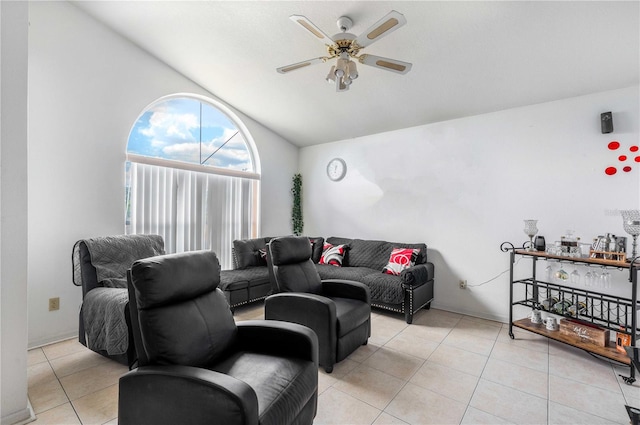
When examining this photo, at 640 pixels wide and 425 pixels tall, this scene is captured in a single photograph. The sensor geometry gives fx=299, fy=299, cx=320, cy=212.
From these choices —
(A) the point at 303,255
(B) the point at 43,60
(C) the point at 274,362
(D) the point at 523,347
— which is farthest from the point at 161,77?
(D) the point at 523,347

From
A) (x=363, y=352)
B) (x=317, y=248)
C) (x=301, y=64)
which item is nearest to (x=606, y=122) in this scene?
(x=301, y=64)

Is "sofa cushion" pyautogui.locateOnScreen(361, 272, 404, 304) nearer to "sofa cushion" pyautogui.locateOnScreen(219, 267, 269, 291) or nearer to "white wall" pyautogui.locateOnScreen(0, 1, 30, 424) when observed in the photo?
"sofa cushion" pyautogui.locateOnScreen(219, 267, 269, 291)

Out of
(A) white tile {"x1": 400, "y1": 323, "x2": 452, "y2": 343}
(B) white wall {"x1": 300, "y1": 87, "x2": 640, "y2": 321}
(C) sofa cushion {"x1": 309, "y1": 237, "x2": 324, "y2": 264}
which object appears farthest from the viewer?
(C) sofa cushion {"x1": 309, "y1": 237, "x2": 324, "y2": 264}

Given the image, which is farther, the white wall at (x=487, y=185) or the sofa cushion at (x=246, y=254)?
the sofa cushion at (x=246, y=254)

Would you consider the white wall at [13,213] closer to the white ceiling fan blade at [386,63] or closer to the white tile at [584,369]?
the white ceiling fan blade at [386,63]

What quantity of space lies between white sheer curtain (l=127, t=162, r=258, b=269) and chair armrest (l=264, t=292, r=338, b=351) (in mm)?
2017

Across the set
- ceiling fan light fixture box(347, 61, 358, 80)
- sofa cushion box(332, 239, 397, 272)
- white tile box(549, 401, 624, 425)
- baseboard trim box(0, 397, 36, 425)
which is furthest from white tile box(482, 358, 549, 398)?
baseboard trim box(0, 397, 36, 425)

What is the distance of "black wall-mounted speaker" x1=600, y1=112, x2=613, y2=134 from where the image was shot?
9.46ft

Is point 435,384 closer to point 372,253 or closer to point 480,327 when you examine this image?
point 480,327

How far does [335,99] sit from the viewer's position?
12.8 feet

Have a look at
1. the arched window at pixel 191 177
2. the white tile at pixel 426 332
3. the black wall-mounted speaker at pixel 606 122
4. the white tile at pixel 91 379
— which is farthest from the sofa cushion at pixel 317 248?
the black wall-mounted speaker at pixel 606 122

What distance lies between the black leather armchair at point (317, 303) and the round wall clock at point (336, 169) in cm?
223

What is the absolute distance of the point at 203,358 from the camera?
5.22ft

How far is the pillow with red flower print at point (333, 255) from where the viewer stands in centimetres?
446
